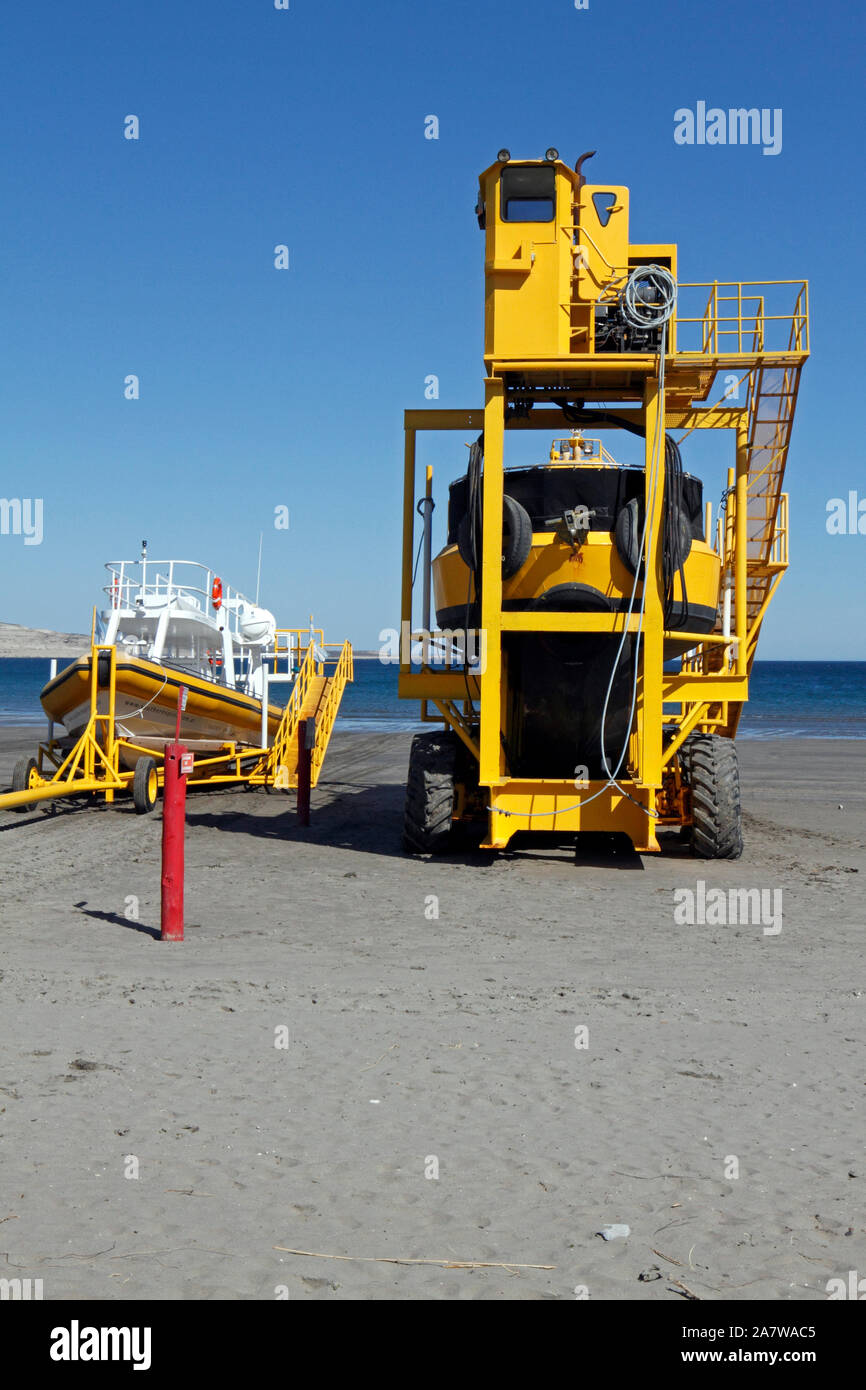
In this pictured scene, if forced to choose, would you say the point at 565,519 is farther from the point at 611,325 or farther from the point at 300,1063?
the point at 300,1063

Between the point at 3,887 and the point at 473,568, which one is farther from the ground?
the point at 473,568

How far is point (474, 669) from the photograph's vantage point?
39.5 feet

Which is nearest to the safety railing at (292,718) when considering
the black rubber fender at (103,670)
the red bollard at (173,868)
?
the black rubber fender at (103,670)

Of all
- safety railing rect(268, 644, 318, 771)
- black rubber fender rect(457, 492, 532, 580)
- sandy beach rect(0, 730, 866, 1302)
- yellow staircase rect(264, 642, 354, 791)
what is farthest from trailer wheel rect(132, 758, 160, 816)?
black rubber fender rect(457, 492, 532, 580)

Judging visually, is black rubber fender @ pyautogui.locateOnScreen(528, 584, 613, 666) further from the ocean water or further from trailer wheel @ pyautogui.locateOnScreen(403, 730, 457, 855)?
the ocean water

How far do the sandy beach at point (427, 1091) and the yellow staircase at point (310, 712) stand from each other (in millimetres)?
7711

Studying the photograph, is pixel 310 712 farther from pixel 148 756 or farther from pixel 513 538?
pixel 513 538

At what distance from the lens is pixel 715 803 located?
1145 cm

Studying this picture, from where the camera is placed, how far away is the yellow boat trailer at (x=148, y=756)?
575 inches

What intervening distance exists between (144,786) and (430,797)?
523cm

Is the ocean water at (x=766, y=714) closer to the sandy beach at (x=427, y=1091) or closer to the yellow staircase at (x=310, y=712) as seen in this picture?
the yellow staircase at (x=310, y=712)

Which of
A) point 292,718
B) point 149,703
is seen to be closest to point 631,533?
point 149,703

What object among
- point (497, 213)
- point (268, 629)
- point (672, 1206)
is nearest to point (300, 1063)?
point (672, 1206)

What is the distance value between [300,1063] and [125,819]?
32.1ft
